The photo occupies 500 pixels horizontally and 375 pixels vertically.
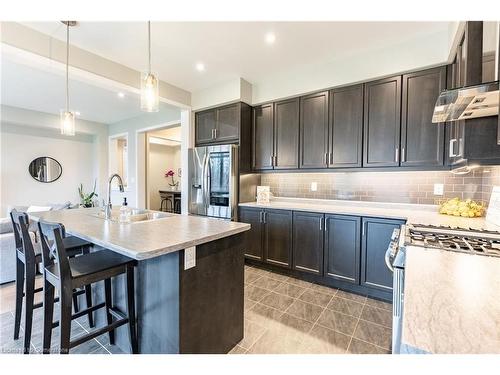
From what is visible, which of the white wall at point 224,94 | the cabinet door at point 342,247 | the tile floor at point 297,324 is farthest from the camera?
the white wall at point 224,94

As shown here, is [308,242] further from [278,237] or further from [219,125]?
[219,125]

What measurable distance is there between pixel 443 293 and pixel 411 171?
244cm

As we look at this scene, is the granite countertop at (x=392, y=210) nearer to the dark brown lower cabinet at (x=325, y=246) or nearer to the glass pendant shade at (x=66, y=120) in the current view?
the dark brown lower cabinet at (x=325, y=246)

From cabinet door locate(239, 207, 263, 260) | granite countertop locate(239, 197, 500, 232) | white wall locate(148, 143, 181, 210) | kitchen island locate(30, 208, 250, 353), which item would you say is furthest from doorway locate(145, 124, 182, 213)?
kitchen island locate(30, 208, 250, 353)

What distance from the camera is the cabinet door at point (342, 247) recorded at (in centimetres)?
262

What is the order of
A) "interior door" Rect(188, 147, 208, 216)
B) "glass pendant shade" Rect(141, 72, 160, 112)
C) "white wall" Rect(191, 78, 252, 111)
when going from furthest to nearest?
"interior door" Rect(188, 147, 208, 216)
"white wall" Rect(191, 78, 252, 111)
"glass pendant shade" Rect(141, 72, 160, 112)

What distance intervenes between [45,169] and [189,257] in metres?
6.43

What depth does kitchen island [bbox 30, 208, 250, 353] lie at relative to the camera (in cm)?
136

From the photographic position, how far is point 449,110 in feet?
5.21

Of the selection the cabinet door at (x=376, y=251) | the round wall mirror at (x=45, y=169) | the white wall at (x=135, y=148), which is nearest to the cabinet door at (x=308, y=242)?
the cabinet door at (x=376, y=251)

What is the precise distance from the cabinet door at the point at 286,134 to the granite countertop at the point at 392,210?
63 cm

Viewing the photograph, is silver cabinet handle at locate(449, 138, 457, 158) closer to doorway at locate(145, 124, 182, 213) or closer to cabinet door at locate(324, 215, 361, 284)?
cabinet door at locate(324, 215, 361, 284)

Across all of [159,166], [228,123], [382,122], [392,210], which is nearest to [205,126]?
[228,123]

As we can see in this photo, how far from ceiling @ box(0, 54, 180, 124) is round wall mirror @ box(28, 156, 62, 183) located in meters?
1.32
